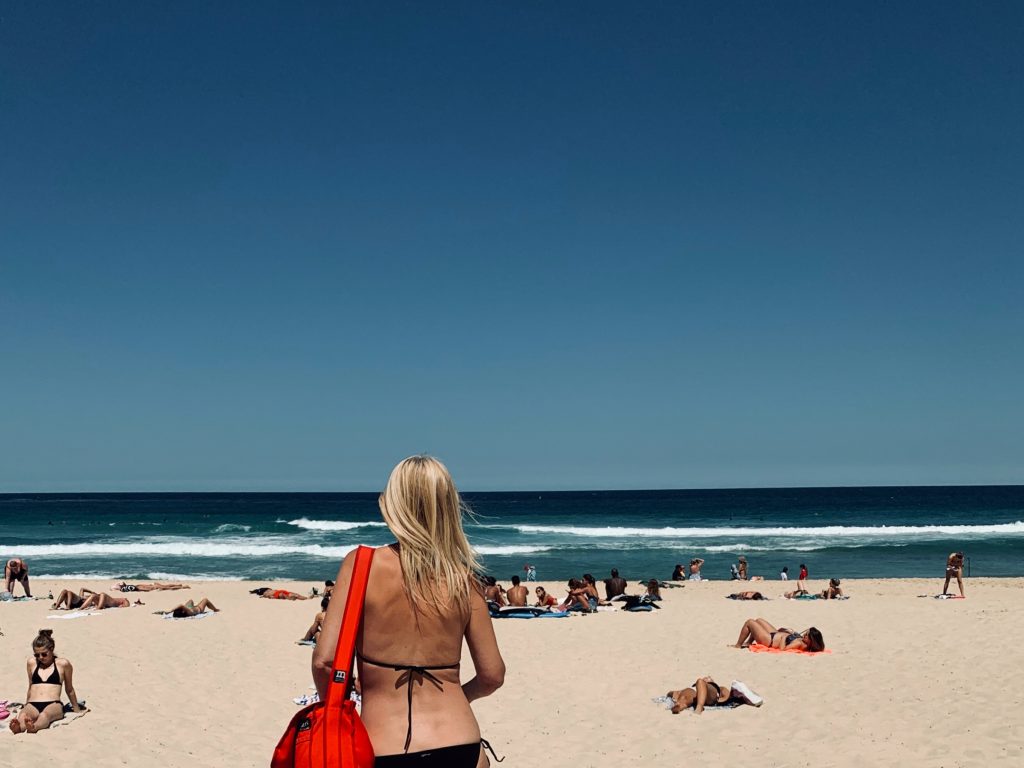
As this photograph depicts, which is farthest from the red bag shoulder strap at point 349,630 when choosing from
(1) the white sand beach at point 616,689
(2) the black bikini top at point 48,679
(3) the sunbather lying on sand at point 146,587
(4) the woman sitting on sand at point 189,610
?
(3) the sunbather lying on sand at point 146,587

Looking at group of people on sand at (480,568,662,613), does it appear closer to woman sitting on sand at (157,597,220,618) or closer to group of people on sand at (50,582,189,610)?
woman sitting on sand at (157,597,220,618)

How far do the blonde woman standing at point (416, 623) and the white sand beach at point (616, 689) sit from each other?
5.63 meters

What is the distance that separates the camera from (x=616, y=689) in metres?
10.2

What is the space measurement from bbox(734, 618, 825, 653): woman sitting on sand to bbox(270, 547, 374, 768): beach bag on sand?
437 inches

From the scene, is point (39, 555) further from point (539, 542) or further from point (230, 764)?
point (230, 764)

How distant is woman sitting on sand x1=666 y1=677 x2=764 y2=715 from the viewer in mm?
9008

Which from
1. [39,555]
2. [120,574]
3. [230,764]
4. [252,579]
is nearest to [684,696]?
[230,764]

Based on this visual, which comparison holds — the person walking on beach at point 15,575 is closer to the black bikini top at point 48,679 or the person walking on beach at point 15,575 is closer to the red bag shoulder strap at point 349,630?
the black bikini top at point 48,679

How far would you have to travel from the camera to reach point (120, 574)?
30125mm

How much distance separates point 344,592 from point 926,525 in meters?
63.8

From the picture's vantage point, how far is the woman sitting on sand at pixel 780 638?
39.7ft

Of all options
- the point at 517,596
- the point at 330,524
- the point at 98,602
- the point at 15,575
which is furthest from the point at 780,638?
the point at 330,524

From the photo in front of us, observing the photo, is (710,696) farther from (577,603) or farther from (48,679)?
(577,603)

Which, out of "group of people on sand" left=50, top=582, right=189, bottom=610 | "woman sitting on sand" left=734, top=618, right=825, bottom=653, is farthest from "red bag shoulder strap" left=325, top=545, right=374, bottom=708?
"group of people on sand" left=50, top=582, right=189, bottom=610
